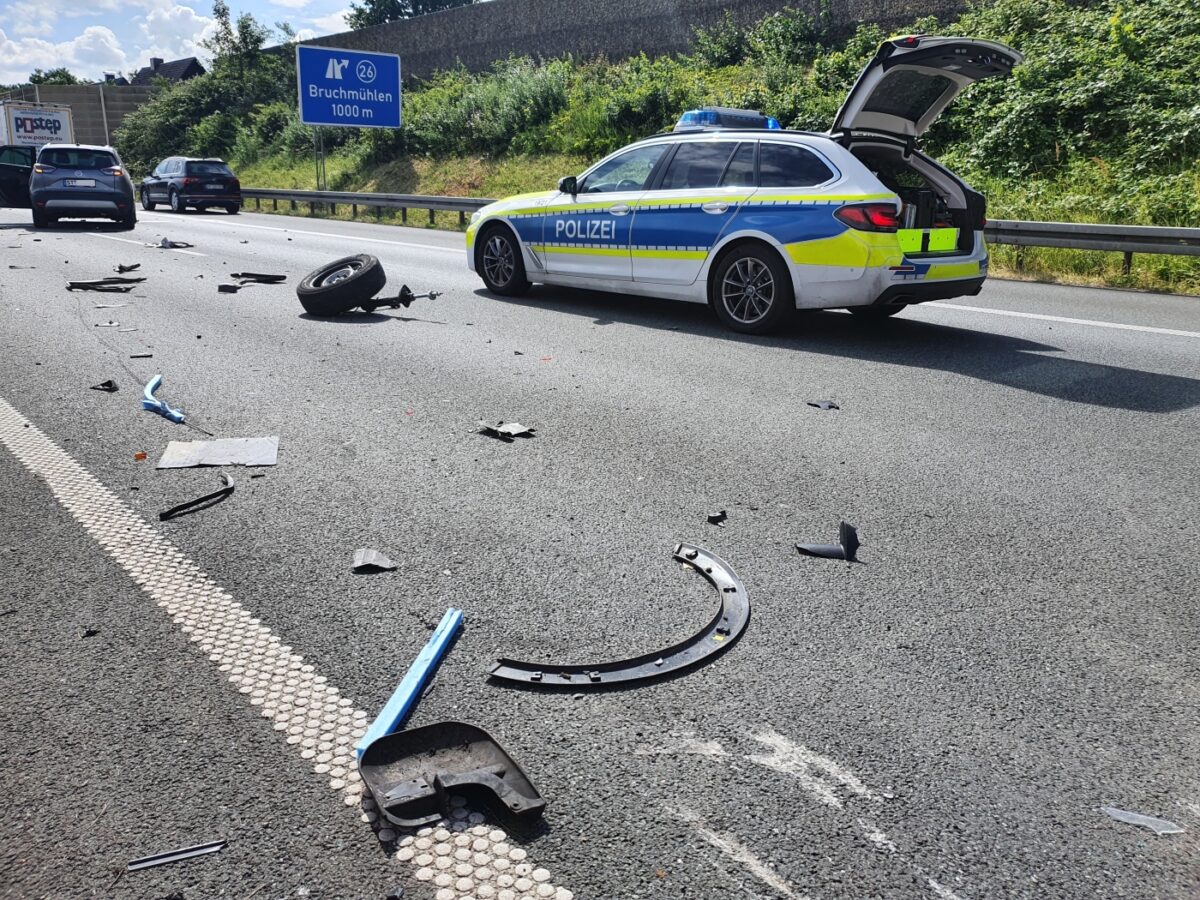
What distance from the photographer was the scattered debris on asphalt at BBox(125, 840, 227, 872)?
82.2 inches

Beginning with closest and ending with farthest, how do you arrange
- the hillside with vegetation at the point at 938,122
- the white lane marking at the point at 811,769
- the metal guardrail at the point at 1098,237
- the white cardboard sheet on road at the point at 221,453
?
the white lane marking at the point at 811,769
the white cardboard sheet on road at the point at 221,453
the metal guardrail at the point at 1098,237
the hillside with vegetation at the point at 938,122

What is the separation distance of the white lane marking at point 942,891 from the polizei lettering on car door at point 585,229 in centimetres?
770

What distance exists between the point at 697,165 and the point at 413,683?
6860mm

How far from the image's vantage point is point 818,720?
266 centimetres

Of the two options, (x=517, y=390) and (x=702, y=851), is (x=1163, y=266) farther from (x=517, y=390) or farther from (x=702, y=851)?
(x=702, y=851)

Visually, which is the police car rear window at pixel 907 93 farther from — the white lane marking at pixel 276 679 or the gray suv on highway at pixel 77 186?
the gray suv on highway at pixel 77 186

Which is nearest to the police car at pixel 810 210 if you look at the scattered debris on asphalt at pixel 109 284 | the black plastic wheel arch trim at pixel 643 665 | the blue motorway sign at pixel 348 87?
the black plastic wheel arch trim at pixel 643 665

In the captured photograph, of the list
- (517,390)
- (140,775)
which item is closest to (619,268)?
(517,390)

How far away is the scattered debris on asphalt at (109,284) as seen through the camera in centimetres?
1080

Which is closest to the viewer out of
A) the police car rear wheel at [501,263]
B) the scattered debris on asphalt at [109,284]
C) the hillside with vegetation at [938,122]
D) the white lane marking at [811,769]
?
the white lane marking at [811,769]

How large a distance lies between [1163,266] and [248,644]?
40.5ft

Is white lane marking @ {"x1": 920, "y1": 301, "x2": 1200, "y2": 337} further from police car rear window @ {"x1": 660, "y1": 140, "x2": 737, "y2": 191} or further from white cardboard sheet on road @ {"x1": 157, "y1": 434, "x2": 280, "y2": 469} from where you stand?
white cardboard sheet on road @ {"x1": 157, "y1": 434, "x2": 280, "y2": 469}

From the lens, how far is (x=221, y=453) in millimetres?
5008

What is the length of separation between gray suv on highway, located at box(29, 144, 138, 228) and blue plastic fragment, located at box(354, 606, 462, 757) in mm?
19152
